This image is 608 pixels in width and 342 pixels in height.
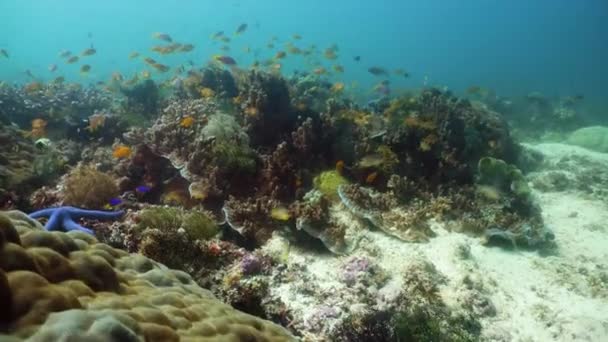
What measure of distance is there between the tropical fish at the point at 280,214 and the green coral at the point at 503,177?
4.79m

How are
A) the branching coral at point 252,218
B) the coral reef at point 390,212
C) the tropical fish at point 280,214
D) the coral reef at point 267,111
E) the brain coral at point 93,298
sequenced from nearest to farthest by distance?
the brain coral at point 93,298
the tropical fish at point 280,214
the branching coral at point 252,218
the coral reef at point 390,212
the coral reef at point 267,111

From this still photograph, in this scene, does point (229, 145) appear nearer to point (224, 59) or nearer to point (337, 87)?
point (224, 59)

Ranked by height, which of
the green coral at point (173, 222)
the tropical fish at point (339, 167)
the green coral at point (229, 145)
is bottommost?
the tropical fish at point (339, 167)

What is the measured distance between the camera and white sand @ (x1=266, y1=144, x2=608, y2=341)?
17.1ft

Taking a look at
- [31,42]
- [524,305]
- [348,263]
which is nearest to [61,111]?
[348,263]

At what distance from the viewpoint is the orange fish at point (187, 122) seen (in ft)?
28.7

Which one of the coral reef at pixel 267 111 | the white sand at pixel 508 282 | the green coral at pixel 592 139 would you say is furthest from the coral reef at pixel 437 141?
the green coral at pixel 592 139

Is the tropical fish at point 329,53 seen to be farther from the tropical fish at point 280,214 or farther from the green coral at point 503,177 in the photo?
the tropical fish at point 280,214

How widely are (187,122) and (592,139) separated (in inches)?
687

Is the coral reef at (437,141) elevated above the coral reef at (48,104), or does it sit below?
above

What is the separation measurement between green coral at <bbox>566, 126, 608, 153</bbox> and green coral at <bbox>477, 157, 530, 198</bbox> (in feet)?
37.2

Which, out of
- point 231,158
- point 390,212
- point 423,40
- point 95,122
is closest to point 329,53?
point 95,122

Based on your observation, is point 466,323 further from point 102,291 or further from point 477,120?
point 477,120

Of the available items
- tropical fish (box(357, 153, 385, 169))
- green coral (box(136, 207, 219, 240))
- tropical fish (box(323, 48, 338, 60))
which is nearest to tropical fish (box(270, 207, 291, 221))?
green coral (box(136, 207, 219, 240))
